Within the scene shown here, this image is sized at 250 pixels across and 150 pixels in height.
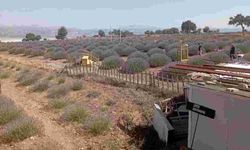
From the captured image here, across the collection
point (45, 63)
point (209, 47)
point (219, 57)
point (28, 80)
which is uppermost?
point (219, 57)

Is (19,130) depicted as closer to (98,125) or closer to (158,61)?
(98,125)

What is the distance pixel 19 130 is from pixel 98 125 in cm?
255

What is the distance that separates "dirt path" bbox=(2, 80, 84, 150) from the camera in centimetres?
1336

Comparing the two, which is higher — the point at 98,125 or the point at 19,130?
the point at 19,130

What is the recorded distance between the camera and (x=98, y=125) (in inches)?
566

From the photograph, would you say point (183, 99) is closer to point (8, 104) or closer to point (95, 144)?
point (95, 144)

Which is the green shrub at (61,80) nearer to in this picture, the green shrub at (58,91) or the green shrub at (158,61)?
the green shrub at (58,91)

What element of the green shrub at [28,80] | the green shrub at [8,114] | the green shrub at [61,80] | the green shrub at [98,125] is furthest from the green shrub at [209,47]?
the green shrub at [98,125]

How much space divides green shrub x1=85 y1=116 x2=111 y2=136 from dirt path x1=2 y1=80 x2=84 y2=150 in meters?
0.71

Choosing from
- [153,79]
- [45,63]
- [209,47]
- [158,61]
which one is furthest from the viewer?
[209,47]

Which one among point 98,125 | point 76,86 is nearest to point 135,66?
point 76,86

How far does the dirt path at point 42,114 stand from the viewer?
13363 mm

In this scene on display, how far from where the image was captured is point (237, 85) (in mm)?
8445

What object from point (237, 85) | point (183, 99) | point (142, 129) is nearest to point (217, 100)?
point (237, 85)
